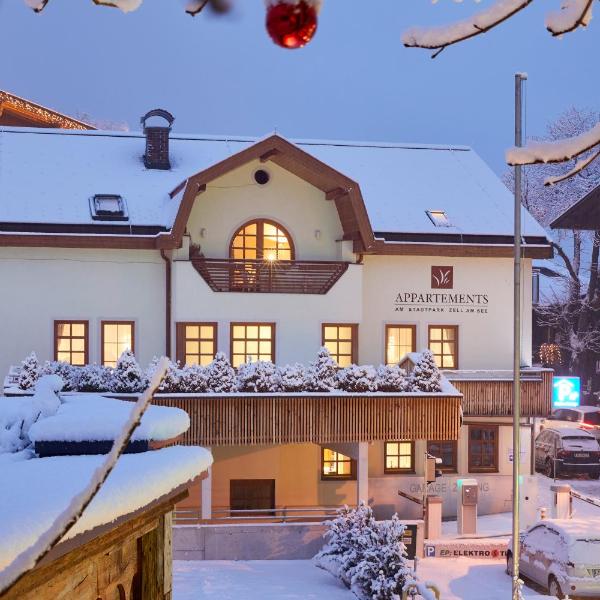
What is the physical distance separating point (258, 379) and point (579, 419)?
900 inches

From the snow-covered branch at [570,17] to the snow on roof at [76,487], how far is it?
5.95ft

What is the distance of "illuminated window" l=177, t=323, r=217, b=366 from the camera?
25312mm

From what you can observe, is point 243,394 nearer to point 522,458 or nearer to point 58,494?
point 522,458

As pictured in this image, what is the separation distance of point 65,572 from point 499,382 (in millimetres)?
23086

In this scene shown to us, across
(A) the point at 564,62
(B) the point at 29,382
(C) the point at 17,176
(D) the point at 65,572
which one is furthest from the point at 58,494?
(C) the point at 17,176

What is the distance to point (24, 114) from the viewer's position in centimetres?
3853

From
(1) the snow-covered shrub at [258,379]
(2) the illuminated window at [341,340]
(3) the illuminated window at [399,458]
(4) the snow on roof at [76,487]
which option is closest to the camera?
(4) the snow on roof at [76,487]

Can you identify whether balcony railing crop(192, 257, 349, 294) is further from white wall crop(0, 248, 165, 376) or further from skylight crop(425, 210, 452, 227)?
skylight crop(425, 210, 452, 227)

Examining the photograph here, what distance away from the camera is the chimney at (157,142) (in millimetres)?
28469

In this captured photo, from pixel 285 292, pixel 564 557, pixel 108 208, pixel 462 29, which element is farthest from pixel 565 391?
pixel 462 29

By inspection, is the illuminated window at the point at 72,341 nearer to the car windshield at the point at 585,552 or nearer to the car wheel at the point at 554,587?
the car wheel at the point at 554,587

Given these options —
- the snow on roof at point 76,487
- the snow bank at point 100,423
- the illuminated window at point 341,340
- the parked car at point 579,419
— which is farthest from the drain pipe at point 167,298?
the snow on roof at point 76,487

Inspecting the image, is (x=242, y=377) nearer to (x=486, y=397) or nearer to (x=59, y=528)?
(x=486, y=397)

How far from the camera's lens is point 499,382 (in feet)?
85.4
